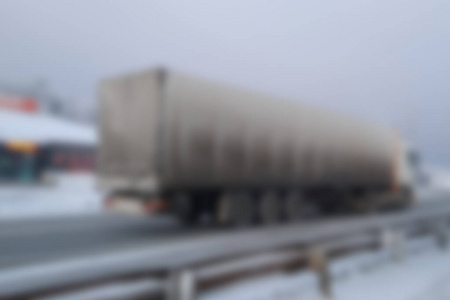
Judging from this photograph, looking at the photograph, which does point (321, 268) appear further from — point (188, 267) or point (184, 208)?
point (184, 208)

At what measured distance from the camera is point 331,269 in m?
6.01

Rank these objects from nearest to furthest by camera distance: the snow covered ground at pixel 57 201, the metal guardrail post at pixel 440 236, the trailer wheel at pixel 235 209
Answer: the metal guardrail post at pixel 440 236
the trailer wheel at pixel 235 209
the snow covered ground at pixel 57 201

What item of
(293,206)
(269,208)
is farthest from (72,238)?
(293,206)

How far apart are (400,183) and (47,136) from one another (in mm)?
22065

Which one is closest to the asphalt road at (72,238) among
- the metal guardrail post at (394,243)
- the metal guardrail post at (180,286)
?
the metal guardrail post at (180,286)

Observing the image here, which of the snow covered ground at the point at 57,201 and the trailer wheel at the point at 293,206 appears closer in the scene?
the trailer wheel at the point at 293,206

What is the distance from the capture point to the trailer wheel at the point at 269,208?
11.6m

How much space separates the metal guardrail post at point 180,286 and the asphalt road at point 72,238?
10.6 ft

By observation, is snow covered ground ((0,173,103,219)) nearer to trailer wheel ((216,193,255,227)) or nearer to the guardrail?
trailer wheel ((216,193,255,227))

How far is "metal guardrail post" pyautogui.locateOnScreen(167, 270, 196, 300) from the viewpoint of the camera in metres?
3.75

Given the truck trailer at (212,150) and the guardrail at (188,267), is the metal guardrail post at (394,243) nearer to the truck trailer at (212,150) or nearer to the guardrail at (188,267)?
the guardrail at (188,267)

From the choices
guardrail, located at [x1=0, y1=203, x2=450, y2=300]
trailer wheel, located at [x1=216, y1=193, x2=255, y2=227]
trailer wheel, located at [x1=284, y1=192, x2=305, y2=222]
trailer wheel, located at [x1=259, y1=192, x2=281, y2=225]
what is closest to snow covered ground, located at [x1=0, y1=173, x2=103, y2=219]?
trailer wheel, located at [x1=216, y1=193, x2=255, y2=227]

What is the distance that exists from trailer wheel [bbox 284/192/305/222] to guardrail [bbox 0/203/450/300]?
4.45 metres

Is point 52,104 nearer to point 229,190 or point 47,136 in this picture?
point 47,136
